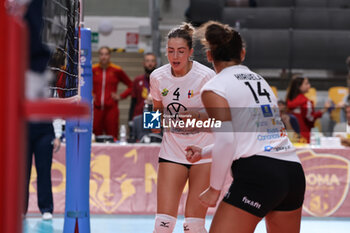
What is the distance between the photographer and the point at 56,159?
8398 millimetres

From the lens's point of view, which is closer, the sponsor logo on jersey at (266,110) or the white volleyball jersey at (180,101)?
the sponsor logo on jersey at (266,110)

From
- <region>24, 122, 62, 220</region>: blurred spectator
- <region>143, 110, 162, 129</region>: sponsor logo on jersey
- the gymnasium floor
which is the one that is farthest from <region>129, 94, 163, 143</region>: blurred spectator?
<region>143, 110, 162, 129</region>: sponsor logo on jersey

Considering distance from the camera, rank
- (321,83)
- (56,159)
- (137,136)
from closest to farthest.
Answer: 1. (56,159)
2. (137,136)
3. (321,83)

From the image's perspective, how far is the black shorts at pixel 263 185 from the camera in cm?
325

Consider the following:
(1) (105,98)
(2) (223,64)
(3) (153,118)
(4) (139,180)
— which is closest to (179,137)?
(3) (153,118)

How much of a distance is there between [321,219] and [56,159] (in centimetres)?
372

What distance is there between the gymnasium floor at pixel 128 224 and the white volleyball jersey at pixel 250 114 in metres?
4.14

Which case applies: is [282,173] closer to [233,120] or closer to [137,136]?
[233,120]

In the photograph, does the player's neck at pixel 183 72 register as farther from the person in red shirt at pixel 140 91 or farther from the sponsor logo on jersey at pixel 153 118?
the person in red shirt at pixel 140 91

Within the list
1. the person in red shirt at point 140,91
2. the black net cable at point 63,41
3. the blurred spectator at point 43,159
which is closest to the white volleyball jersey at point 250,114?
the black net cable at point 63,41

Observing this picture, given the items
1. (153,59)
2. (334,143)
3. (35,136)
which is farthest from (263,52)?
(35,136)

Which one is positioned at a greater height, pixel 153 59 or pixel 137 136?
pixel 153 59

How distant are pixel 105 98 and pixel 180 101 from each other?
5.90 meters

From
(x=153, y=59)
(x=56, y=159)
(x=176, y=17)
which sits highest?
(x=176, y=17)
